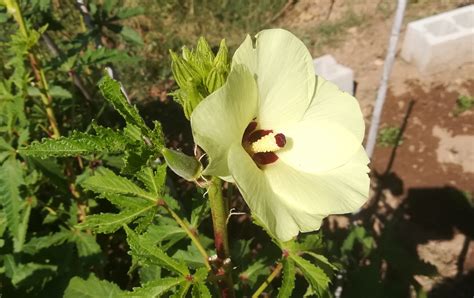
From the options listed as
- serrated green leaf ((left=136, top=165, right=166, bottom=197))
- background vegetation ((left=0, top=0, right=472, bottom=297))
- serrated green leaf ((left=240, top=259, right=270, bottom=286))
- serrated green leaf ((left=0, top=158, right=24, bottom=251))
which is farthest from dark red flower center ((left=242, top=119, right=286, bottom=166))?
serrated green leaf ((left=0, top=158, right=24, bottom=251))

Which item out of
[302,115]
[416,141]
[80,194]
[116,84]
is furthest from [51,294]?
[416,141]

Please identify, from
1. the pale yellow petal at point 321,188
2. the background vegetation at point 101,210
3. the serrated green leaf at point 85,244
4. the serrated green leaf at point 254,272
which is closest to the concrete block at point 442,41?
the background vegetation at point 101,210

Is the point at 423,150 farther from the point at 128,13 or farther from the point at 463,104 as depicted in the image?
the point at 128,13

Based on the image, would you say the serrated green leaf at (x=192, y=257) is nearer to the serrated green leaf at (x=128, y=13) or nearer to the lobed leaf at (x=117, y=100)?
the lobed leaf at (x=117, y=100)

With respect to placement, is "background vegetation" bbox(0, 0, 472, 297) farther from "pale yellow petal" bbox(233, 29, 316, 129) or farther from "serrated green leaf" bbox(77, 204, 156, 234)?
"pale yellow petal" bbox(233, 29, 316, 129)

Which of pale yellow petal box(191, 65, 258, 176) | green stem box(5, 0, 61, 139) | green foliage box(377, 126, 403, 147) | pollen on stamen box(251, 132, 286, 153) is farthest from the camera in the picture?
green foliage box(377, 126, 403, 147)

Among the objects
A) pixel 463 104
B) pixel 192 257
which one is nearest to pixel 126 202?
pixel 192 257

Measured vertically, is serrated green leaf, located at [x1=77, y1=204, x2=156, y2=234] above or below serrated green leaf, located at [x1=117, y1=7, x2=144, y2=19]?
above
